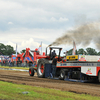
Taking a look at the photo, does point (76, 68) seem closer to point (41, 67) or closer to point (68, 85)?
point (68, 85)

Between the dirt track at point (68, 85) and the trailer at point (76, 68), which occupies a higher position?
the trailer at point (76, 68)

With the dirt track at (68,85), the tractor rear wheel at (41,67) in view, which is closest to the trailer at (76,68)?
the tractor rear wheel at (41,67)

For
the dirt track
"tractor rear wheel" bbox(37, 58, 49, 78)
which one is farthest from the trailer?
the dirt track

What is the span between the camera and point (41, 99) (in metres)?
7.20

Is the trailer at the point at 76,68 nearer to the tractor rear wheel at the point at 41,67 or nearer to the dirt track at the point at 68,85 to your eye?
the tractor rear wheel at the point at 41,67

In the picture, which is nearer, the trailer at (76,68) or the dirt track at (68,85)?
the dirt track at (68,85)

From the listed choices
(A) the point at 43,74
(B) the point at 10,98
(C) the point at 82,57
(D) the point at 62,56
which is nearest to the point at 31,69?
(A) the point at 43,74

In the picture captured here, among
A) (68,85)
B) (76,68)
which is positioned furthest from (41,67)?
(68,85)

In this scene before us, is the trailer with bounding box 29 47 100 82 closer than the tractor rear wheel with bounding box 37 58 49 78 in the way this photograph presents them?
Yes

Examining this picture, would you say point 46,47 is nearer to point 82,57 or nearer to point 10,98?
point 82,57

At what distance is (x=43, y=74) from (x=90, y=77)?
4903mm

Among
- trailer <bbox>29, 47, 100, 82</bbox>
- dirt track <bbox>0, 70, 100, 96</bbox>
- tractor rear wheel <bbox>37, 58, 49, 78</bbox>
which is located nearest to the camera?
dirt track <bbox>0, 70, 100, 96</bbox>

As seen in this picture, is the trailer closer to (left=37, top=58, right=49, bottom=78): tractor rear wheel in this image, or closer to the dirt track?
(left=37, top=58, right=49, bottom=78): tractor rear wheel

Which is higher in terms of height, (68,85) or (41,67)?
(41,67)
